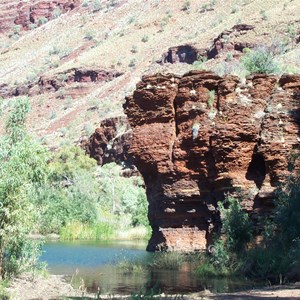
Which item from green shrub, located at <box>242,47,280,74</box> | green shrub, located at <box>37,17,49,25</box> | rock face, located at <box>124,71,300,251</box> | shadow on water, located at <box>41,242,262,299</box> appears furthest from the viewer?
green shrub, located at <box>37,17,49,25</box>

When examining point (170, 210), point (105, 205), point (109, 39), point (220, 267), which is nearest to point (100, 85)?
point (109, 39)

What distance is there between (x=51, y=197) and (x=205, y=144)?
1310 inches

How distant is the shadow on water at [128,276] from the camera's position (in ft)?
69.3

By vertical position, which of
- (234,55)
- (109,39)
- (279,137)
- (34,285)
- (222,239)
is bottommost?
(34,285)

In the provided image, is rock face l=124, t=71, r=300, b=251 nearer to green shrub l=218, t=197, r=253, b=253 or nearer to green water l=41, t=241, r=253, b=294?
green shrub l=218, t=197, r=253, b=253

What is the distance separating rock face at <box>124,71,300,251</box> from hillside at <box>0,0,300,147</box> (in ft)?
99.1

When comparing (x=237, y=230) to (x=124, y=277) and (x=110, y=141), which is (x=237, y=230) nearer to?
(x=124, y=277)

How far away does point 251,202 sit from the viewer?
2859 cm

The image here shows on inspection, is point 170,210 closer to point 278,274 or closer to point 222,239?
point 222,239

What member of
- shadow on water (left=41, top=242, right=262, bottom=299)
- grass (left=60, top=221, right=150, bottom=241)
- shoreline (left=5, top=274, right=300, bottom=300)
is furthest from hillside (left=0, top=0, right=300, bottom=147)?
shoreline (left=5, top=274, right=300, bottom=300)

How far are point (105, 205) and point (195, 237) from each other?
38390 mm

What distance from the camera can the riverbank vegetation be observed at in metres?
20.3

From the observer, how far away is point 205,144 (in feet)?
104

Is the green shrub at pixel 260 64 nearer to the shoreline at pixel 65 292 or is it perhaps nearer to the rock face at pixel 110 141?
the shoreline at pixel 65 292
